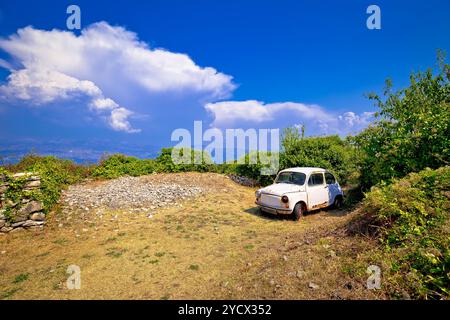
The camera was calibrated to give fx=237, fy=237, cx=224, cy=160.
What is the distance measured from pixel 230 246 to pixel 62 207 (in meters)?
7.16

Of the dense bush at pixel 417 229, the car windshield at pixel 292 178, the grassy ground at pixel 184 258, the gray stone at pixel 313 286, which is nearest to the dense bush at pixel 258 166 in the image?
the car windshield at pixel 292 178

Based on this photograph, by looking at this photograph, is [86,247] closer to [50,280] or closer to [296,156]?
[50,280]

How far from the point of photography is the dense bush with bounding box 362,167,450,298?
9.96ft

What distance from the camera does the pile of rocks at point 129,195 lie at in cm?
989

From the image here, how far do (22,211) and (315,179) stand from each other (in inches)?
411

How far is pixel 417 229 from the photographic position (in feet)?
12.5

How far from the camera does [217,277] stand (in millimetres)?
4785

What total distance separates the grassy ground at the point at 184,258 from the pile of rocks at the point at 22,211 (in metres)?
0.36

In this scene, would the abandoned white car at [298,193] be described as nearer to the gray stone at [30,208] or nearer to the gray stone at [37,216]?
the gray stone at [37,216]

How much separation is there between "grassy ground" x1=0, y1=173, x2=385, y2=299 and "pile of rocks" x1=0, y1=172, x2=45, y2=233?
0.36 m

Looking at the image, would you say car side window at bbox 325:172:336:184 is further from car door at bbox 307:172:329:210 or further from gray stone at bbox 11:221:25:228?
gray stone at bbox 11:221:25:228
